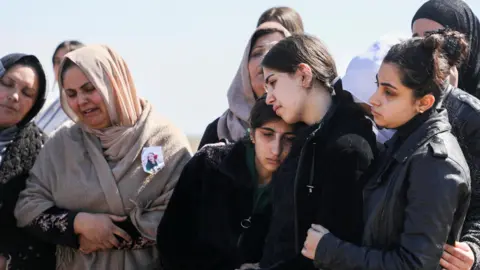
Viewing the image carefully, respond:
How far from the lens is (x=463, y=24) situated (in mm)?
3496

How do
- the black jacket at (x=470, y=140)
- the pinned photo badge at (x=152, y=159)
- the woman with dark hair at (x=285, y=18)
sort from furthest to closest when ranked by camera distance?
1. the woman with dark hair at (x=285, y=18)
2. the pinned photo badge at (x=152, y=159)
3. the black jacket at (x=470, y=140)

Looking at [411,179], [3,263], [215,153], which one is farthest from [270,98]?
[3,263]

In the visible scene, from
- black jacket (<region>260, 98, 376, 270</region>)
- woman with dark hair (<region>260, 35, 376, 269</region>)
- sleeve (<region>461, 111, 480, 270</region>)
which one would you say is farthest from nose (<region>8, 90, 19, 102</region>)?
sleeve (<region>461, 111, 480, 270</region>)

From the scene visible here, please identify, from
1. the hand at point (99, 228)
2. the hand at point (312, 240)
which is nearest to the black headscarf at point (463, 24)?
the hand at point (312, 240)

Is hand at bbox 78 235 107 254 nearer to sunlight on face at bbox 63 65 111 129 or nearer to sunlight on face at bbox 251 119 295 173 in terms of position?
sunlight on face at bbox 63 65 111 129

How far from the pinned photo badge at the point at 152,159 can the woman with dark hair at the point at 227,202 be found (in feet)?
1.18

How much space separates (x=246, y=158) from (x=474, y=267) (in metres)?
1.20

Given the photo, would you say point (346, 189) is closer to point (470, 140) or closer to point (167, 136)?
point (470, 140)

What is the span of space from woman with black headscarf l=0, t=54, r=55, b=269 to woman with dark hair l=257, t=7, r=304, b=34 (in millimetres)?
1634

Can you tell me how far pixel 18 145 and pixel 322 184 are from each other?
226cm

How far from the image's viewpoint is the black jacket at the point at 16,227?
3.94 metres

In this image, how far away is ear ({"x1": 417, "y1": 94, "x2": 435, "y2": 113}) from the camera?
8.34 feet

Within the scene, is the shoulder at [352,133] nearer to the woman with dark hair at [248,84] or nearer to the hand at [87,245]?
the woman with dark hair at [248,84]

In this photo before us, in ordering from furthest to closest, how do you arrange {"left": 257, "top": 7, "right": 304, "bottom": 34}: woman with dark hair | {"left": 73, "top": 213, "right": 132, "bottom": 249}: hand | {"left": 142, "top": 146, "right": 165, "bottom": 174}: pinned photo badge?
{"left": 257, "top": 7, "right": 304, "bottom": 34}: woman with dark hair, {"left": 142, "top": 146, "right": 165, "bottom": 174}: pinned photo badge, {"left": 73, "top": 213, "right": 132, "bottom": 249}: hand
